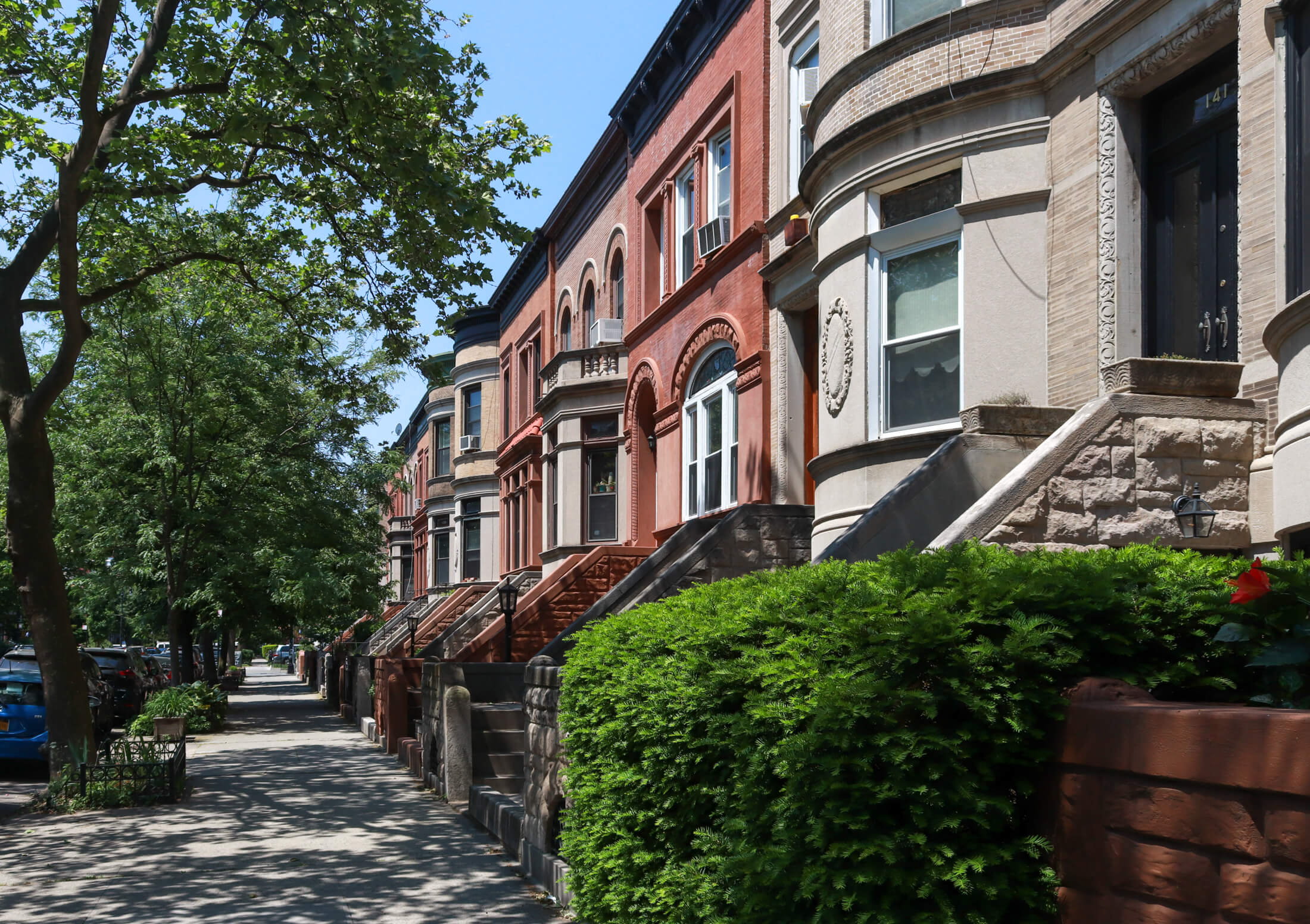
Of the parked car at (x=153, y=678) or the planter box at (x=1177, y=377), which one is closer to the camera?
the planter box at (x=1177, y=377)

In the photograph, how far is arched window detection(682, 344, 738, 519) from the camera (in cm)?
1812

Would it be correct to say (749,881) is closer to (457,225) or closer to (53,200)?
(457,225)

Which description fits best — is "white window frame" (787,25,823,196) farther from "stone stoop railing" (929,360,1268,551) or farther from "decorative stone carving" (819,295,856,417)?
"stone stoop railing" (929,360,1268,551)

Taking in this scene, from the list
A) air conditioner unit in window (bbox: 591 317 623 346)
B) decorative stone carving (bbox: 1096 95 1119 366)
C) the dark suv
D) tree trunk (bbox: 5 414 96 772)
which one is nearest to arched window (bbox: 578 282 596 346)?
air conditioner unit in window (bbox: 591 317 623 346)

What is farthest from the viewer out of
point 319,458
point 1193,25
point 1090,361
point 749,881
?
point 319,458

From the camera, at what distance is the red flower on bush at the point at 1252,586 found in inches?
154

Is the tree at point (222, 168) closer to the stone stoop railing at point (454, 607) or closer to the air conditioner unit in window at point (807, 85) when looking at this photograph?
the air conditioner unit in window at point (807, 85)

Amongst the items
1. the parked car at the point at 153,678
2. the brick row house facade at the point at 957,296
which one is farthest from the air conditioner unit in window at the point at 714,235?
the parked car at the point at 153,678

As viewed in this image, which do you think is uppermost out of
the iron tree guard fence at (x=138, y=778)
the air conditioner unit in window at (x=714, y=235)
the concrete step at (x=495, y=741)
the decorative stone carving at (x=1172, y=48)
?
the air conditioner unit in window at (x=714, y=235)

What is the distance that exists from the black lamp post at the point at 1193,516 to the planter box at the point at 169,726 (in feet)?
49.9

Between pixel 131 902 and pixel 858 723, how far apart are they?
673 cm

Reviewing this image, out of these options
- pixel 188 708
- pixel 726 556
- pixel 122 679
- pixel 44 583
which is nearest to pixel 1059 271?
pixel 726 556

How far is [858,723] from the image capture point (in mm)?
4254

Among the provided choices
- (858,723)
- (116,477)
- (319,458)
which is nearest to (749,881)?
(858,723)
